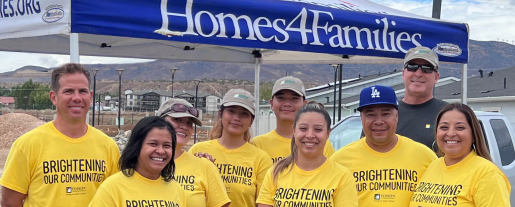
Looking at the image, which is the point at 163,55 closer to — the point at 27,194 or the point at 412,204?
the point at 27,194

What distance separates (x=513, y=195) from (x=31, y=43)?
544cm

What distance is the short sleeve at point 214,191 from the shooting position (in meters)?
3.38

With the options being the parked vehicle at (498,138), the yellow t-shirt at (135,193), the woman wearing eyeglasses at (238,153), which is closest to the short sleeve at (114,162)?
the yellow t-shirt at (135,193)

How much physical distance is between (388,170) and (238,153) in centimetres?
111

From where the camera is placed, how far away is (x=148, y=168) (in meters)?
2.94

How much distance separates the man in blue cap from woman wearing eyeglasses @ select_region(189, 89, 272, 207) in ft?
2.16

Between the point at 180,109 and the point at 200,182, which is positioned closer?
the point at 200,182

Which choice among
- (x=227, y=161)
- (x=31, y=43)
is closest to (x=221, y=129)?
(x=227, y=161)

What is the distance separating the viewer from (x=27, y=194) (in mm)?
3035

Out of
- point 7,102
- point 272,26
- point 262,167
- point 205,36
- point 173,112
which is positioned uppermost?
point 272,26

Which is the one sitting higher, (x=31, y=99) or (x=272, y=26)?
(x=272, y=26)

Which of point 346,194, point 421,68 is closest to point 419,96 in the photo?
point 421,68

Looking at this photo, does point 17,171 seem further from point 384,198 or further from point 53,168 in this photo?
point 384,198

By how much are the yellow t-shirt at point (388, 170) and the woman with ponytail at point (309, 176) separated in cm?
20
